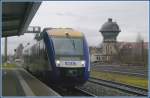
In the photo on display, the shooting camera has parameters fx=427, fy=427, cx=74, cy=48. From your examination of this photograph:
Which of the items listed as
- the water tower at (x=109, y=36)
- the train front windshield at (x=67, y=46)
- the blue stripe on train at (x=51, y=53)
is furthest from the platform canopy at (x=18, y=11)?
the water tower at (x=109, y=36)

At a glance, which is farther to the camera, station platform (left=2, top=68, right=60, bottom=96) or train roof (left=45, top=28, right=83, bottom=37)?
train roof (left=45, top=28, right=83, bottom=37)

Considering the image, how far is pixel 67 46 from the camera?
21.2 m

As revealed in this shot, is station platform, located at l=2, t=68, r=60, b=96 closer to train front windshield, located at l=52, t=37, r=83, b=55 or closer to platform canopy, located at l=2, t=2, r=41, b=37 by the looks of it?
train front windshield, located at l=52, t=37, r=83, b=55

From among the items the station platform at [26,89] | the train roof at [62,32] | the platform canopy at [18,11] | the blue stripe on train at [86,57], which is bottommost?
the station platform at [26,89]

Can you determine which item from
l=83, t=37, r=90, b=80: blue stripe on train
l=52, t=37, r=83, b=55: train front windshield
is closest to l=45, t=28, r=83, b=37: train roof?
l=52, t=37, r=83, b=55: train front windshield

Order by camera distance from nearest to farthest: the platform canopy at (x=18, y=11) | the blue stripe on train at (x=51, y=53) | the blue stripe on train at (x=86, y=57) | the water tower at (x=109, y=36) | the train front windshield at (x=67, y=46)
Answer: the blue stripe on train at (x=51, y=53) → the blue stripe on train at (x=86, y=57) → the train front windshield at (x=67, y=46) → the platform canopy at (x=18, y=11) → the water tower at (x=109, y=36)

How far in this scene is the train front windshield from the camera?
68.4 feet

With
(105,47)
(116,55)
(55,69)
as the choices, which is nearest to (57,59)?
(55,69)

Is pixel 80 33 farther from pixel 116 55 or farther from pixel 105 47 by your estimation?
pixel 105 47

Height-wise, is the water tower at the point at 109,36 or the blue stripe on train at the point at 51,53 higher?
the water tower at the point at 109,36

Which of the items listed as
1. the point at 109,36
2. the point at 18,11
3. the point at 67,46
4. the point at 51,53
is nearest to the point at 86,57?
the point at 67,46

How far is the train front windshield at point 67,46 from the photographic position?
68.4ft

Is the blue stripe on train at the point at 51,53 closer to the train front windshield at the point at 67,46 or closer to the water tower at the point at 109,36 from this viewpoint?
the train front windshield at the point at 67,46

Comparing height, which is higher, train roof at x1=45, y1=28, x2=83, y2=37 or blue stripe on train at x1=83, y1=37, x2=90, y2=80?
train roof at x1=45, y1=28, x2=83, y2=37
